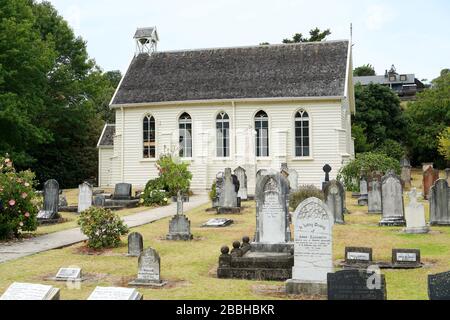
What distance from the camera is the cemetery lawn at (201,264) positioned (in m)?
10.1

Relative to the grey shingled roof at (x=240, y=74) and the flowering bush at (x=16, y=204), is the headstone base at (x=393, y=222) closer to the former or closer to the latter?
the flowering bush at (x=16, y=204)

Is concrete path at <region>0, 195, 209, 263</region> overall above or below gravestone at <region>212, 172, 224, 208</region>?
below

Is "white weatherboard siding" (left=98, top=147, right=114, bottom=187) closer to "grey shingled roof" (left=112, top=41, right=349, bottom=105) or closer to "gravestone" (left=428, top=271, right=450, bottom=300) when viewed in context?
"grey shingled roof" (left=112, top=41, right=349, bottom=105)

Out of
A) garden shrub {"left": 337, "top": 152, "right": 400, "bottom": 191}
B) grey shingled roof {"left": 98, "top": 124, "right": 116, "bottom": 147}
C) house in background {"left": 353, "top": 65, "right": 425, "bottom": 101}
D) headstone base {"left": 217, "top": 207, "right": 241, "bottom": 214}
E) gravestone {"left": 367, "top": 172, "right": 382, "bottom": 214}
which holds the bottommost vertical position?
headstone base {"left": 217, "top": 207, "right": 241, "bottom": 214}

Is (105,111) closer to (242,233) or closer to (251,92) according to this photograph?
(251,92)

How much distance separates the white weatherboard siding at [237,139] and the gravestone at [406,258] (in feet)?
75.1

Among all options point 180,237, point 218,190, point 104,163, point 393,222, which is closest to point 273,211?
point 180,237

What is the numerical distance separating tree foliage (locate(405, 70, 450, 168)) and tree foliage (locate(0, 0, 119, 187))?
32.0 meters

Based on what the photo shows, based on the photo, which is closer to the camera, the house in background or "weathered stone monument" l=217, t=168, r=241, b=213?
"weathered stone monument" l=217, t=168, r=241, b=213

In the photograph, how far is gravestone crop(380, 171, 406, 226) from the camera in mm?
18422

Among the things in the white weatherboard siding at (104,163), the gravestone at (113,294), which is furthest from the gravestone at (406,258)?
the white weatherboard siding at (104,163)

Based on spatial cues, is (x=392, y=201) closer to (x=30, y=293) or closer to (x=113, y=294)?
(x=113, y=294)

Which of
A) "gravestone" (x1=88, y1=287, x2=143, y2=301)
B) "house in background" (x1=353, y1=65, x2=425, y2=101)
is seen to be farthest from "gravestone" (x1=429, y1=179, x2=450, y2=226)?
"house in background" (x1=353, y1=65, x2=425, y2=101)
